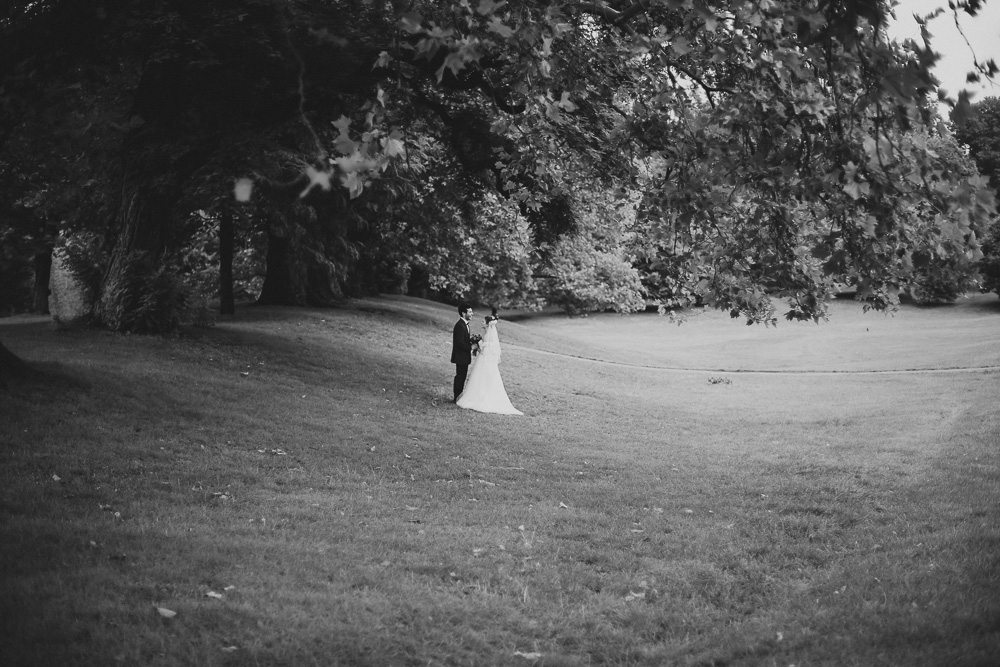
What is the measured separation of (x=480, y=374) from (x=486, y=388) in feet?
1.25

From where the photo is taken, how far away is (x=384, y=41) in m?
18.6

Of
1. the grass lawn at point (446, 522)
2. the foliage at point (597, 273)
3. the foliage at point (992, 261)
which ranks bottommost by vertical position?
the grass lawn at point (446, 522)

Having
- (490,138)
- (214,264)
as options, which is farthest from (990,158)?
(490,138)

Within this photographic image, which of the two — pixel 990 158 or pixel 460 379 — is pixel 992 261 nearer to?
pixel 990 158

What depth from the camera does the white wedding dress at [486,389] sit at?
19938 millimetres

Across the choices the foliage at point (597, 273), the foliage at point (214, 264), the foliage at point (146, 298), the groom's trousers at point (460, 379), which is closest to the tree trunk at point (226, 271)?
the foliage at point (214, 264)

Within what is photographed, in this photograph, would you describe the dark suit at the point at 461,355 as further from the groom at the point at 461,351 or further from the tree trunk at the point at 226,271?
the tree trunk at the point at 226,271

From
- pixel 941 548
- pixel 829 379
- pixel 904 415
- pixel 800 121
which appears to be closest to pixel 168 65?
pixel 800 121

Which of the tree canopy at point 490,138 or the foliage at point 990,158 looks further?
the foliage at point 990,158

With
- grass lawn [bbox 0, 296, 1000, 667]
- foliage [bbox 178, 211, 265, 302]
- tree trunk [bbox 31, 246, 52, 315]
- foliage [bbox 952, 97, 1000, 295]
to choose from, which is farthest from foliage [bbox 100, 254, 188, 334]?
foliage [bbox 952, 97, 1000, 295]

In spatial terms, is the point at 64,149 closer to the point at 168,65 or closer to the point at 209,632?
the point at 168,65

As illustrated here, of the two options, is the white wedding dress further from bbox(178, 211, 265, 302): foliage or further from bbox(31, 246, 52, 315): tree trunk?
bbox(31, 246, 52, 315): tree trunk

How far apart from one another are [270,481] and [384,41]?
11.3 metres

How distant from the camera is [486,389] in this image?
20.1m
